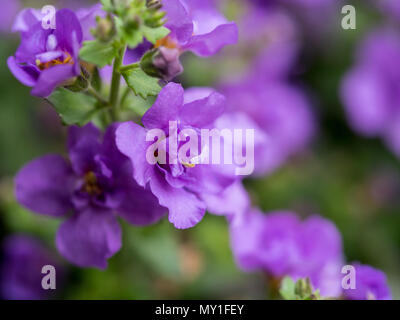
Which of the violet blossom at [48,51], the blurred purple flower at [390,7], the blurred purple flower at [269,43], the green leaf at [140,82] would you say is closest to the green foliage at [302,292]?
the green leaf at [140,82]

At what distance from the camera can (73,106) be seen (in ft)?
3.26

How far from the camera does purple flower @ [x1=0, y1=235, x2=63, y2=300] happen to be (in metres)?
1.68

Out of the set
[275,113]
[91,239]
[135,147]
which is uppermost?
[275,113]

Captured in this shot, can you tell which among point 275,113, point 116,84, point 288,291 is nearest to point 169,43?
point 116,84

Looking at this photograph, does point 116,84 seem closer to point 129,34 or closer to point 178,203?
point 129,34

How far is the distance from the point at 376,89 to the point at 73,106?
163cm

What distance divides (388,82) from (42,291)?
1630 millimetres

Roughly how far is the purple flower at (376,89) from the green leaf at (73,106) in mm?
1423

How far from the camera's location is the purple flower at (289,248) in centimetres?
123

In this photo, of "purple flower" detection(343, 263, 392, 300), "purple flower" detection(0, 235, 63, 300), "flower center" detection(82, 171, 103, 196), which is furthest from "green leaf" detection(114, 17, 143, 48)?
"purple flower" detection(0, 235, 63, 300)
